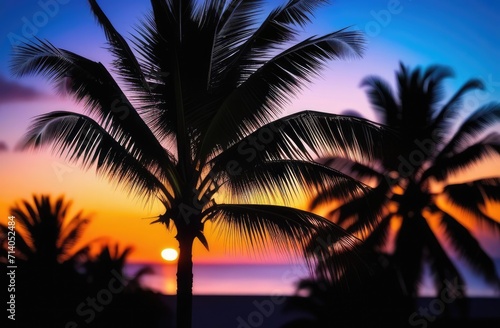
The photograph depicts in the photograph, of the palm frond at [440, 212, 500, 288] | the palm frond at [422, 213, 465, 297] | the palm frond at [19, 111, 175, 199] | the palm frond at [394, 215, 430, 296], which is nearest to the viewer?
the palm frond at [19, 111, 175, 199]

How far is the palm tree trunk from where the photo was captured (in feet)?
28.8

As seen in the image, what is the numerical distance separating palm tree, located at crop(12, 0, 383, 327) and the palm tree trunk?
0.05 ft

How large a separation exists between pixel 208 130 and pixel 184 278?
2.25 m

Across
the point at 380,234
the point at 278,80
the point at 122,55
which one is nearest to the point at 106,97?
the point at 122,55

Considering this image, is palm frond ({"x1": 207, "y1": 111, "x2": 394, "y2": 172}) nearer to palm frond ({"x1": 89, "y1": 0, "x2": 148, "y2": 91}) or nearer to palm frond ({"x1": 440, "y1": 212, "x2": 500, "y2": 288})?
palm frond ({"x1": 89, "y1": 0, "x2": 148, "y2": 91})

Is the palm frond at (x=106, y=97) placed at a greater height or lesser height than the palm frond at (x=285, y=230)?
greater

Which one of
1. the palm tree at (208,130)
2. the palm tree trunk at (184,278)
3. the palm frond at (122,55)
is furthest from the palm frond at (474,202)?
the palm frond at (122,55)

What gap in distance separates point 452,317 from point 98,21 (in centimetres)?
1312

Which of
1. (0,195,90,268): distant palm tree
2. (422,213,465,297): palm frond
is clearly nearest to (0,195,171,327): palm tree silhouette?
(0,195,90,268): distant palm tree

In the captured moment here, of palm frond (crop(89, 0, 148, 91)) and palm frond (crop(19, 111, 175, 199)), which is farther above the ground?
palm frond (crop(89, 0, 148, 91))

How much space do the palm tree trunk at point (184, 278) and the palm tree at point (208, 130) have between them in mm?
15

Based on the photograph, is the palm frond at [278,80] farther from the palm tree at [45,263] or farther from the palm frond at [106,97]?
the palm tree at [45,263]

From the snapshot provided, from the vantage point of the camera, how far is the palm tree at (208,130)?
8.88m

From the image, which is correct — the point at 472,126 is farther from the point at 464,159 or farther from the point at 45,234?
the point at 45,234
